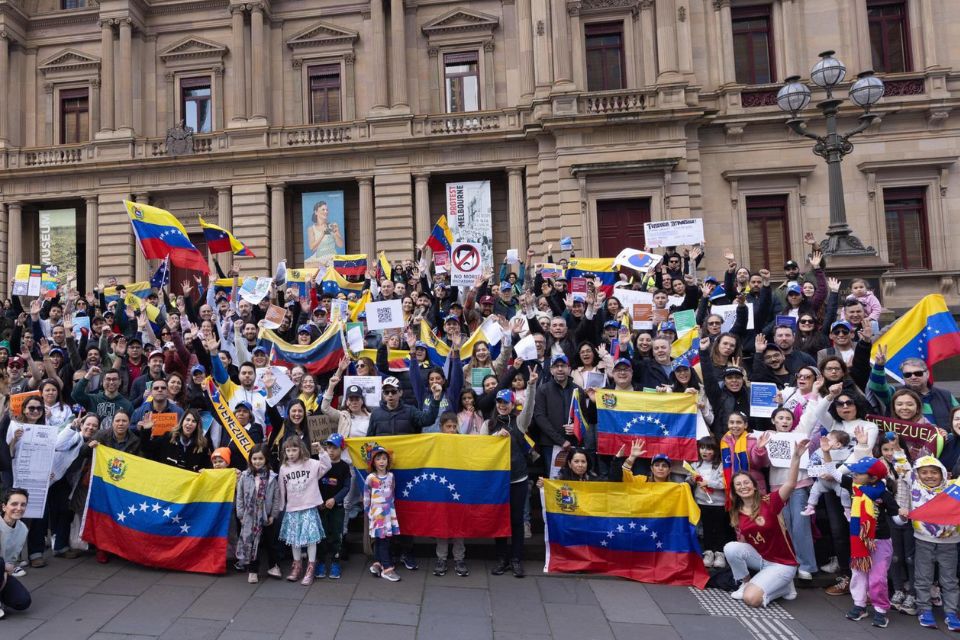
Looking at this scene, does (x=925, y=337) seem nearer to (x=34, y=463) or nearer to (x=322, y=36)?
(x=34, y=463)

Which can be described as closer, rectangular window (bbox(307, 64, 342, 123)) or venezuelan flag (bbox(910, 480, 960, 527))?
venezuelan flag (bbox(910, 480, 960, 527))

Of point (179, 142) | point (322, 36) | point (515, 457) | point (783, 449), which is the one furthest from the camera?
point (322, 36)

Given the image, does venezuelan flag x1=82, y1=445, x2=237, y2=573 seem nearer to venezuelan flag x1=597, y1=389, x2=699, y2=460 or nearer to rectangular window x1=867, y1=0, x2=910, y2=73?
venezuelan flag x1=597, y1=389, x2=699, y2=460

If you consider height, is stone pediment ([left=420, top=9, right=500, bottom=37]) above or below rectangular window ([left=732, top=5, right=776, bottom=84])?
above

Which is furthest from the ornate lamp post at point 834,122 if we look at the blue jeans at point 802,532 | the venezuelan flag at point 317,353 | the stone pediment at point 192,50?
the stone pediment at point 192,50

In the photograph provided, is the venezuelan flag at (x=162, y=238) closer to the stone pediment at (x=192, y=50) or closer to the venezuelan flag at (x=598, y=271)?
the venezuelan flag at (x=598, y=271)

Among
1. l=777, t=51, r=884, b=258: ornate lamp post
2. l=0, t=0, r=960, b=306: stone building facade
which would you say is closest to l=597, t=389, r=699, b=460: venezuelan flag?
l=777, t=51, r=884, b=258: ornate lamp post

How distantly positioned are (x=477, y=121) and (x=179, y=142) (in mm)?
12278

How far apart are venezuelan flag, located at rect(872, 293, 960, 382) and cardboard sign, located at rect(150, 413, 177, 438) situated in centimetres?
848

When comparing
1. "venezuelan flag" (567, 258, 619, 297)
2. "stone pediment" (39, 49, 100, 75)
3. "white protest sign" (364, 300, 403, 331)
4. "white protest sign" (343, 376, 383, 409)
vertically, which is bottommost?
"white protest sign" (343, 376, 383, 409)

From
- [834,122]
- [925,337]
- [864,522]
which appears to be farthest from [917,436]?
[834,122]

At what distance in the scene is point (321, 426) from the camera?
763 centimetres

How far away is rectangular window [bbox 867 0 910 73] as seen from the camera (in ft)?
76.7

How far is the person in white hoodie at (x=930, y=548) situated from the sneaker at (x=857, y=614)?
0.44 m
